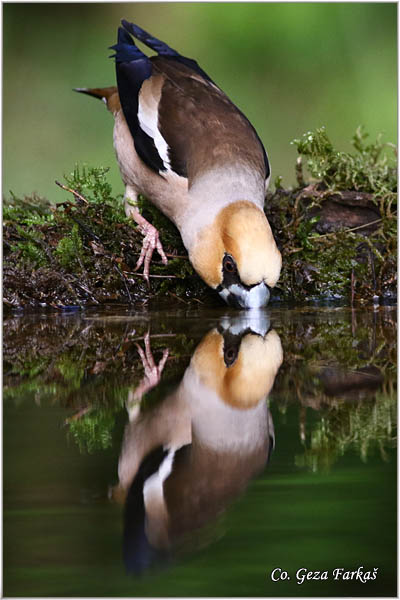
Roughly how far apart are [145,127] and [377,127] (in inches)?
213

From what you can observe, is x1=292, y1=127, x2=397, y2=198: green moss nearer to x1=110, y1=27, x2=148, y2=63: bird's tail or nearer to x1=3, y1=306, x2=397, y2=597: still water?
x1=110, y1=27, x2=148, y2=63: bird's tail

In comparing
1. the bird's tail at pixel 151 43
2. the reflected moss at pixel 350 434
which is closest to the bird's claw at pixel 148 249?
the bird's tail at pixel 151 43

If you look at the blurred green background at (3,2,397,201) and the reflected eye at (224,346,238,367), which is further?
the blurred green background at (3,2,397,201)

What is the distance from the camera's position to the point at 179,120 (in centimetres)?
529

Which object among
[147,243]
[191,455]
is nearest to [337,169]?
[147,243]

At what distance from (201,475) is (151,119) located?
3.95 metres

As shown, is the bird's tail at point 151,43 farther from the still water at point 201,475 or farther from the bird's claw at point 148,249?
the still water at point 201,475

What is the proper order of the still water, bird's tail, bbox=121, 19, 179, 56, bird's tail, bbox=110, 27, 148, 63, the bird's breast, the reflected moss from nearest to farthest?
the still water → the reflected moss → the bird's breast → bird's tail, bbox=110, 27, 148, 63 → bird's tail, bbox=121, 19, 179, 56

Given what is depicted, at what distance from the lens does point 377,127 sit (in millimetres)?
9969

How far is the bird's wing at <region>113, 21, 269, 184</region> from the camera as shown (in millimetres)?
5164

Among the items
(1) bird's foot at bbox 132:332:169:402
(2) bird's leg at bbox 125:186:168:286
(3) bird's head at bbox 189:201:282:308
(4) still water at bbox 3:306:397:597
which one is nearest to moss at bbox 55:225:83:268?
(2) bird's leg at bbox 125:186:168:286

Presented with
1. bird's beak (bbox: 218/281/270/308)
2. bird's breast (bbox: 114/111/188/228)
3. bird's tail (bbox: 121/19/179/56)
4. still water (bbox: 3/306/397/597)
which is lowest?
still water (bbox: 3/306/397/597)

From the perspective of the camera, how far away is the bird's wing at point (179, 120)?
5.16m

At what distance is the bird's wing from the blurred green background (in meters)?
4.31
